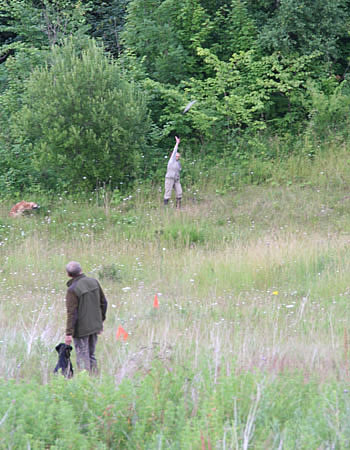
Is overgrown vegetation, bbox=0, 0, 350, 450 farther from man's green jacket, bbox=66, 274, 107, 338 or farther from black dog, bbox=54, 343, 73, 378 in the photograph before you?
man's green jacket, bbox=66, 274, 107, 338

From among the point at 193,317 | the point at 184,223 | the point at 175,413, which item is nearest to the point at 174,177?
the point at 184,223

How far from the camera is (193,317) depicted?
814 centimetres

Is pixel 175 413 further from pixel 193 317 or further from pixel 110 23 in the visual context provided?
pixel 110 23

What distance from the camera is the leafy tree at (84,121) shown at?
1694cm

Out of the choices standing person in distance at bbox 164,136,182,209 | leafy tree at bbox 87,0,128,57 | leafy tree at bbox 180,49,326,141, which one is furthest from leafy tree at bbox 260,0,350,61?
leafy tree at bbox 87,0,128,57

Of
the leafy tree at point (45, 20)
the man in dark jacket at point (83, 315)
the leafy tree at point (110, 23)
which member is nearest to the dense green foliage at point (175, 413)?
the man in dark jacket at point (83, 315)

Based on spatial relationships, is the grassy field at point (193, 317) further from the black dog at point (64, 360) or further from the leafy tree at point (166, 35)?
the leafy tree at point (166, 35)

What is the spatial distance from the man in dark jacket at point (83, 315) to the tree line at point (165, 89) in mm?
10617

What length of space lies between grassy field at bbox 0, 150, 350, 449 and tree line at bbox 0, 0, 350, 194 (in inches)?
54.8

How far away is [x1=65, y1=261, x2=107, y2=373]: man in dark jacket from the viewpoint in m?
6.36

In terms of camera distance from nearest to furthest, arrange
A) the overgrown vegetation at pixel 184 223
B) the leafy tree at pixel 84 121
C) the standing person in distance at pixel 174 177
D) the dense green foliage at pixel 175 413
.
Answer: the dense green foliage at pixel 175 413, the overgrown vegetation at pixel 184 223, the standing person in distance at pixel 174 177, the leafy tree at pixel 84 121

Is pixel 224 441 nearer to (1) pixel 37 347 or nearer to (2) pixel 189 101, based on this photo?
(1) pixel 37 347

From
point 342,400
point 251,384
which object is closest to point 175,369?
point 251,384

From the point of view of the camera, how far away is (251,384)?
4699mm
